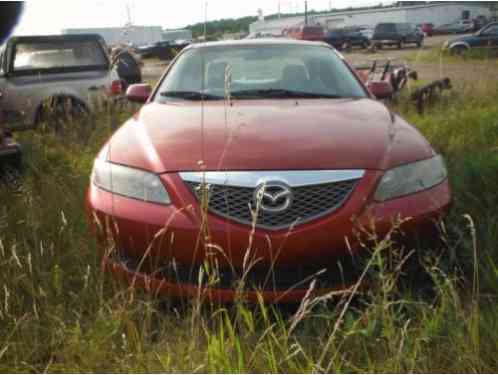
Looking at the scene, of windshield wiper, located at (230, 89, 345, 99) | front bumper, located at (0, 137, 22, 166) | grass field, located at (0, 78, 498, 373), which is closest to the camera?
grass field, located at (0, 78, 498, 373)

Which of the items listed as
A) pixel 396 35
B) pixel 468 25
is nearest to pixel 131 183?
pixel 396 35

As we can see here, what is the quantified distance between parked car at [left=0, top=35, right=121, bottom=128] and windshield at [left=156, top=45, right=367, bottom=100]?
270 centimetres

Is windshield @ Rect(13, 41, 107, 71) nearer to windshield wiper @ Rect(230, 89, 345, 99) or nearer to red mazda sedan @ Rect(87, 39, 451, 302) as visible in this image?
windshield wiper @ Rect(230, 89, 345, 99)

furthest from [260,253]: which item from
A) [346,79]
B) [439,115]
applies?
[439,115]

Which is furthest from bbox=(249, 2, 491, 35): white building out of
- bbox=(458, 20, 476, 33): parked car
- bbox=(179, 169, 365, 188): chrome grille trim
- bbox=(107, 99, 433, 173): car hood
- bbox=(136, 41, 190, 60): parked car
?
bbox=(179, 169, 365, 188): chrome grille trim

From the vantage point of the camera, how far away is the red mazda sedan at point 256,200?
75.7 inches

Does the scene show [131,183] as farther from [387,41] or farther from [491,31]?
[387,41]

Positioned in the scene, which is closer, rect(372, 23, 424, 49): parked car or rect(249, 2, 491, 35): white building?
rect(372, 23, 424, 49): parked car


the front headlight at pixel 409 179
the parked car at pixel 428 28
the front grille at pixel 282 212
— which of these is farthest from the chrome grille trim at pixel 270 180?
the parked car at pixel 428 28

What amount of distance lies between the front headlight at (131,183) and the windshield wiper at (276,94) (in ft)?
3.52

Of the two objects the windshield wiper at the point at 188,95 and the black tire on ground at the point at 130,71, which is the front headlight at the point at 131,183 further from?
the black tire on ground at the point at 130,71

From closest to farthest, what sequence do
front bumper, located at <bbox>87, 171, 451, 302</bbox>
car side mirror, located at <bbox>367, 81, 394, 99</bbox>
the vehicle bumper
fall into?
front bumper, located at <bbox>87, 171, 451, 302</bbox>, car side mirror, located at <bbox>367, 81, 394, 99</bbox>, the vehicle bumper

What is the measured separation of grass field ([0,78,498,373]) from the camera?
1704 mm

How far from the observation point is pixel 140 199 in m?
2.07
